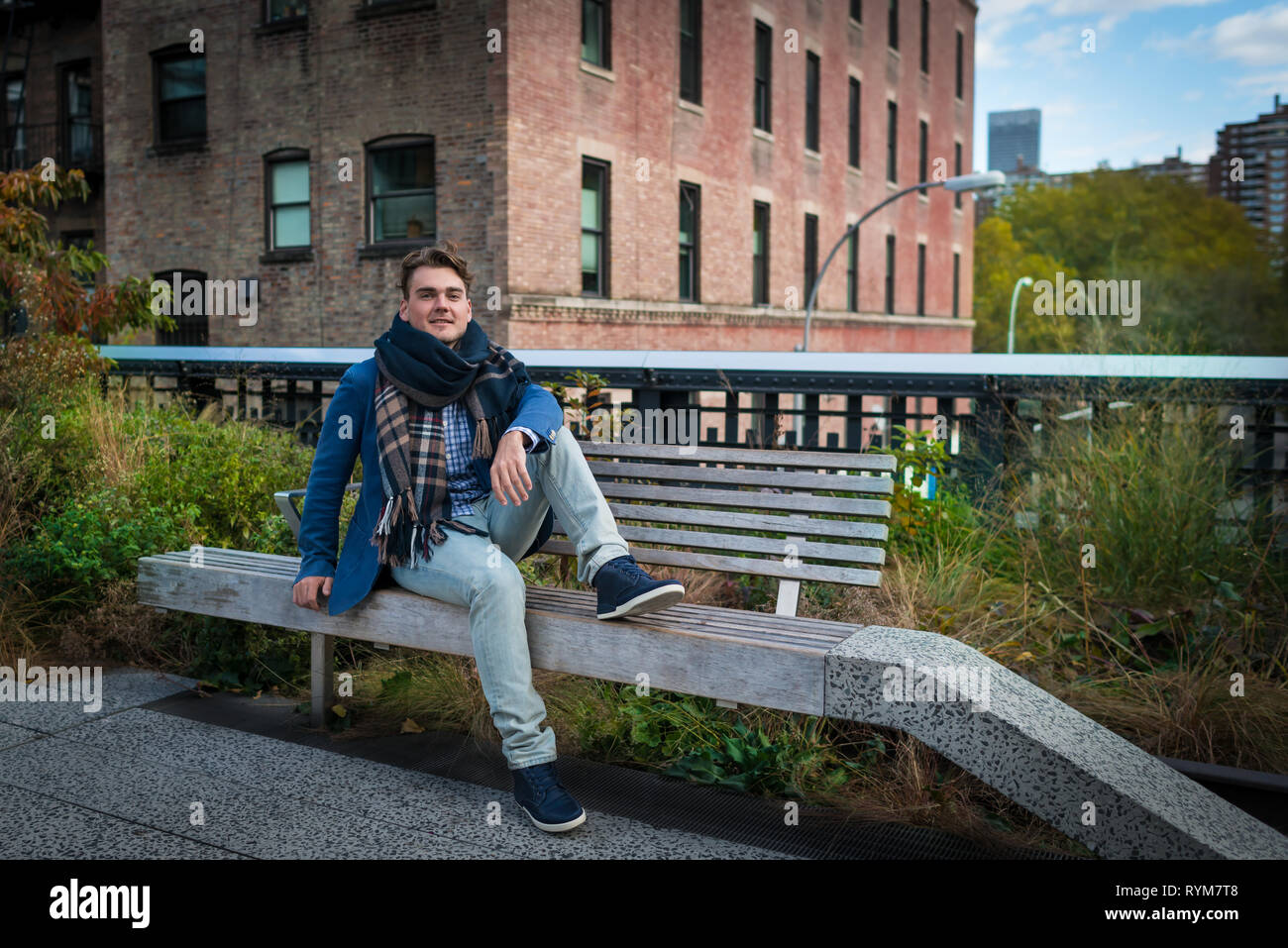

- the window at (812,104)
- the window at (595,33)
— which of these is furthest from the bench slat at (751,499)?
the window at (812,104)

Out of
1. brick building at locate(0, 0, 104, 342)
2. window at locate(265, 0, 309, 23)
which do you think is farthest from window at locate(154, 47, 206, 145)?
brick building at locate(0, 0, 104, 342)

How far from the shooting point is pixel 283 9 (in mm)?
18359

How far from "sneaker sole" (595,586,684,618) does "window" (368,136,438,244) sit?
554 inches

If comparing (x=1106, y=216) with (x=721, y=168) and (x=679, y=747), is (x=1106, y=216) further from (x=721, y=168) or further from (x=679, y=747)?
(x=679, y=747)

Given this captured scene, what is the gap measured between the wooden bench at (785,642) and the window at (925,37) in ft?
105

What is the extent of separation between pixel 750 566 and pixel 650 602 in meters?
0.72

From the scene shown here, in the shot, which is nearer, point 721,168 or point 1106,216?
point 721,168

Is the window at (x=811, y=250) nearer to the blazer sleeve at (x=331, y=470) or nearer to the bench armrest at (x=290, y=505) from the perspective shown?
the bench armrest at (x=290, y=505)

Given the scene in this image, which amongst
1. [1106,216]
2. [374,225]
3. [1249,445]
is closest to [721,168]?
[374,225]

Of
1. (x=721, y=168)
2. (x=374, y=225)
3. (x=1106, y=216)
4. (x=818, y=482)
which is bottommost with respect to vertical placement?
(x=818, y=482)

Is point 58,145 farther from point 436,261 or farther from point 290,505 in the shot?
point 436,261

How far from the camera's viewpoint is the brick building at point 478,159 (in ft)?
54.2
